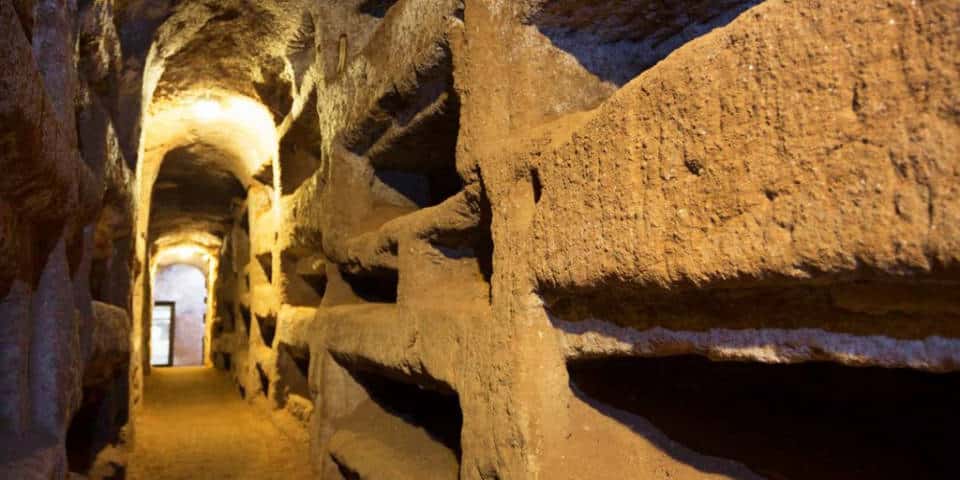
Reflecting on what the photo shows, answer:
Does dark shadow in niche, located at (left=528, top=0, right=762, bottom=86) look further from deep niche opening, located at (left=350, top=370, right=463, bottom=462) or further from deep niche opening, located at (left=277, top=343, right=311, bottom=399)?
deep niche opening, located at (left=277, top=343, right=311, bottom=399)

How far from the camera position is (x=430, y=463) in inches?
95.0

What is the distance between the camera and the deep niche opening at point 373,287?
3.45 metres

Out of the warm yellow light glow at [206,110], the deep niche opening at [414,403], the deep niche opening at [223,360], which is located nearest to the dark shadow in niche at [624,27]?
the deep niche opening at [414,403]

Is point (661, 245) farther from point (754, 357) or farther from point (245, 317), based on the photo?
point (245, 317)

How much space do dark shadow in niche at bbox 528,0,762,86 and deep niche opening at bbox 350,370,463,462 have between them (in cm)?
159

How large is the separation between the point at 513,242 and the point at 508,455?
49 cm

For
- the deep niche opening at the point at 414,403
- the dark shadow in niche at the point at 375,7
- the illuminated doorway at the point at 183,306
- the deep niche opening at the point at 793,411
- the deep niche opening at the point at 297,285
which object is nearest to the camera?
the deep niche opening at the point at 793,411

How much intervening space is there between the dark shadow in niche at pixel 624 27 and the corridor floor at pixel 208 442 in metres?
2.51

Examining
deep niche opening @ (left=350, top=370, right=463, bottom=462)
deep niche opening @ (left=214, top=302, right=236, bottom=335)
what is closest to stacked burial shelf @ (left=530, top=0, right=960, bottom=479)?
deep niche opening @ (left=350, top=370, right=463, bottom=462)

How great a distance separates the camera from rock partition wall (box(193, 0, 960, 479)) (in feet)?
2.86

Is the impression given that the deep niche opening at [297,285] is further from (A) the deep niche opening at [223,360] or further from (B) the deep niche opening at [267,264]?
(A) the deep niche opening at [223,360]

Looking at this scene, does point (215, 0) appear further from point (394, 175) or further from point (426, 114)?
point (426, 114)

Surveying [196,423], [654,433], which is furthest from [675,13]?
[196,423]

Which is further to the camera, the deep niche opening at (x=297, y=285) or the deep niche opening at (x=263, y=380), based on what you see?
the deep niche opening at (x=263, y=380)
